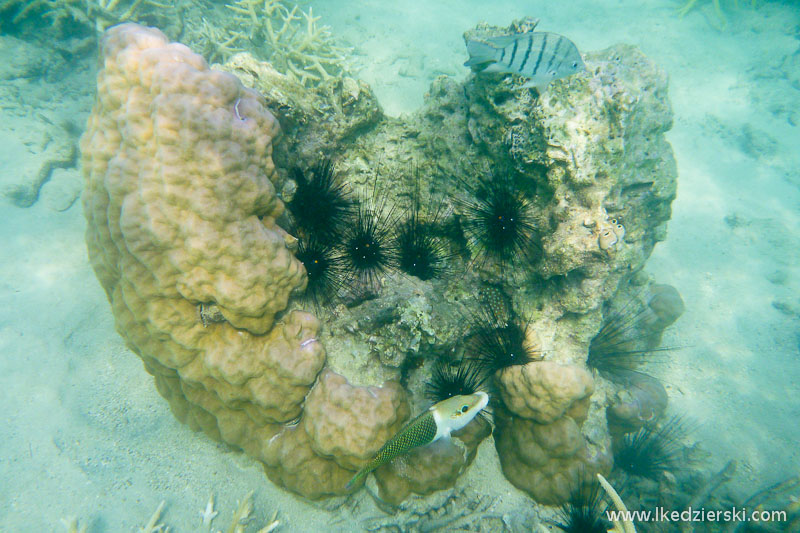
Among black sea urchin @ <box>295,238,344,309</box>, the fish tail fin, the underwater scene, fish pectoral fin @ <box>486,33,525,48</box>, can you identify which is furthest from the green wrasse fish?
fish pectoral fin @ <box>486,33,525,48</box>

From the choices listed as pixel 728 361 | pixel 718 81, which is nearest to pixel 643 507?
pixel 728 361

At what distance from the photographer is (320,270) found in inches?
134

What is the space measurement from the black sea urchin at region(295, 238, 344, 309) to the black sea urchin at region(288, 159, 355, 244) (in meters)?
0.10

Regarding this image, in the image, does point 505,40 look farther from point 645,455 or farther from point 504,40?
point 645,455

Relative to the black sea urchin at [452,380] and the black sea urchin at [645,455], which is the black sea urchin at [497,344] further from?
the black sea urchin at [645,455]

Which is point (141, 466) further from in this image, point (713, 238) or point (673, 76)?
point (673, 76)

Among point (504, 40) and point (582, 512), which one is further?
point (582, 512)

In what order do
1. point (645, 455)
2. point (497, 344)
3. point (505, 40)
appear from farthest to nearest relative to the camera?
point (645, 455) < point (497, 344) < point (505, 40)

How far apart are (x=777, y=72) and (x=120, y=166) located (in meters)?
19.7

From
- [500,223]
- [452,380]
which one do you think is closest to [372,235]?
[500,223]

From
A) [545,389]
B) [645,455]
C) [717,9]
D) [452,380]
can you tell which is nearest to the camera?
[545,389]

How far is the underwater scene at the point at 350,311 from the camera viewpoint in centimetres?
276

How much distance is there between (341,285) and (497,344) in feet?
5.88

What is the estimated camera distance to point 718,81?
Result: 11953 mm
